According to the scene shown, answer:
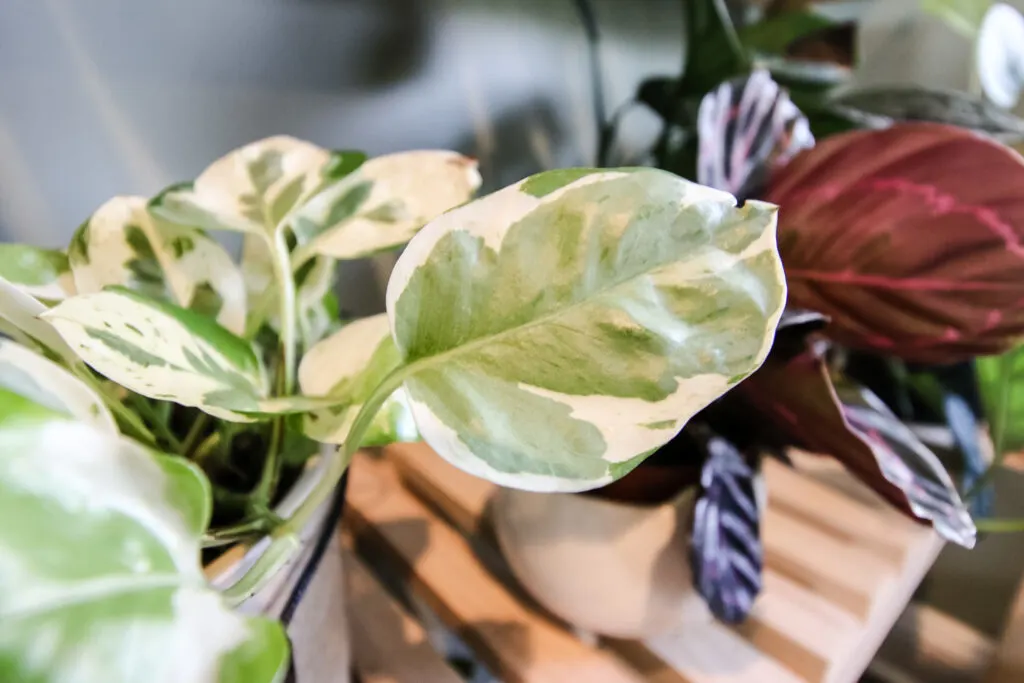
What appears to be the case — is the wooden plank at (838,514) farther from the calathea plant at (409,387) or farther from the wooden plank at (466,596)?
the calathea plant at (409,387)

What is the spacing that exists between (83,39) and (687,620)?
1.52 ft

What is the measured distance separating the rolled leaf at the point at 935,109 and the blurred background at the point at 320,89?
223 millimetres

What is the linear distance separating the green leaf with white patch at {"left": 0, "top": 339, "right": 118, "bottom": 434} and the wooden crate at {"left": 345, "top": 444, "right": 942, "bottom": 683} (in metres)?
0.29

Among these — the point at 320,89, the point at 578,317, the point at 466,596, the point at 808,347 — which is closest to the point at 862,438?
the point at 808,347

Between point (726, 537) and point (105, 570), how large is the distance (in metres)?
0.27

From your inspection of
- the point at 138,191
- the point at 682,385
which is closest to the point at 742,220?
the point at 682,385

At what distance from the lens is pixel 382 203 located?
305mm

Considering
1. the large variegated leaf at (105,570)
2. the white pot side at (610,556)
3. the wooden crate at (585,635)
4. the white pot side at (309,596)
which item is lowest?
the wooden crate at (585,635)

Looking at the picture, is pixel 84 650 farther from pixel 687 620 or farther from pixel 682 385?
pixel 687 620

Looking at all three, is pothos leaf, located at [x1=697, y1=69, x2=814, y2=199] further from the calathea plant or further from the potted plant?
the calathea plant

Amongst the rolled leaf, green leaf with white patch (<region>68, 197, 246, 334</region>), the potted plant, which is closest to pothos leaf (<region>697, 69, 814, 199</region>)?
the potted plant

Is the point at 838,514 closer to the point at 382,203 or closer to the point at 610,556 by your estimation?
the point at 610,556

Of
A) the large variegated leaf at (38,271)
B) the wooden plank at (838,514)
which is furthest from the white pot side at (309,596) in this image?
the wooden plank at (838,514)

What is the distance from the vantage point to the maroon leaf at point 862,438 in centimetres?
27
